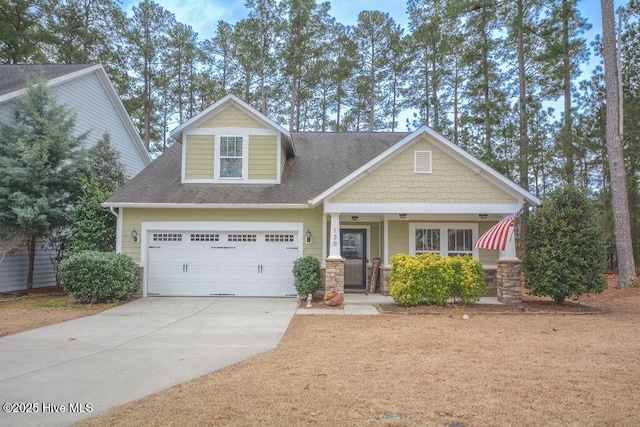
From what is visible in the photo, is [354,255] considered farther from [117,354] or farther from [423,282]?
[117,354]

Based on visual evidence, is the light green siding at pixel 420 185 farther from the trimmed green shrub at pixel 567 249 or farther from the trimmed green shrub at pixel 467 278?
the trimmed green shrub at pixel 467 278

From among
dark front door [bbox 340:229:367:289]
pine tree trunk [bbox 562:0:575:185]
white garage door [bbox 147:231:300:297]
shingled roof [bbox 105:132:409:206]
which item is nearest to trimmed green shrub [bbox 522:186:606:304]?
dark front door [bbox 340:229:367:289]

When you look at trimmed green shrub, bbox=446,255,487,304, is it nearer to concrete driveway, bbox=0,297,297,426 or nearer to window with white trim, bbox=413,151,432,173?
window with white trim, bbox=413,151,432,173

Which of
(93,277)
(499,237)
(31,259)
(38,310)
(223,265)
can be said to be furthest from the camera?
(31,259)

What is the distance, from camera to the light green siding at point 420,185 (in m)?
11.2

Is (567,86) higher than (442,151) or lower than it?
higher

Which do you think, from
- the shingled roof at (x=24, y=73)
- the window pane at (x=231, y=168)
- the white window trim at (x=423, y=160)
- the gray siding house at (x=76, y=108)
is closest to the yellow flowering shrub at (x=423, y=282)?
the white window trim at (x=423, y=160)

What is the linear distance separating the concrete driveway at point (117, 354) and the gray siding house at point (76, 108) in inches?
216

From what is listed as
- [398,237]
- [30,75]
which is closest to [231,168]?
[398,237]

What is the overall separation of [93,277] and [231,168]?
16.7 feet

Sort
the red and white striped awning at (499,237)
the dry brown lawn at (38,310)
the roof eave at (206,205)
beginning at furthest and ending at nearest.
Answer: the roof eave at (206,205)
the red and white striped awning at (499,237)
the dry brown lawn at (38,310)

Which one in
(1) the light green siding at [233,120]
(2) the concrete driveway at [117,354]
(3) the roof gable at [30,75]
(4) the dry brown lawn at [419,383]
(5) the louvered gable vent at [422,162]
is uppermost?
(3) the roof gable at [30,75]

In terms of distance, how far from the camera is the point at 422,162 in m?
11.4

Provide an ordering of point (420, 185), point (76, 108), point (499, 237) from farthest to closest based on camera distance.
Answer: point (76, 108) → point (420, 185) → point (499, 237)
